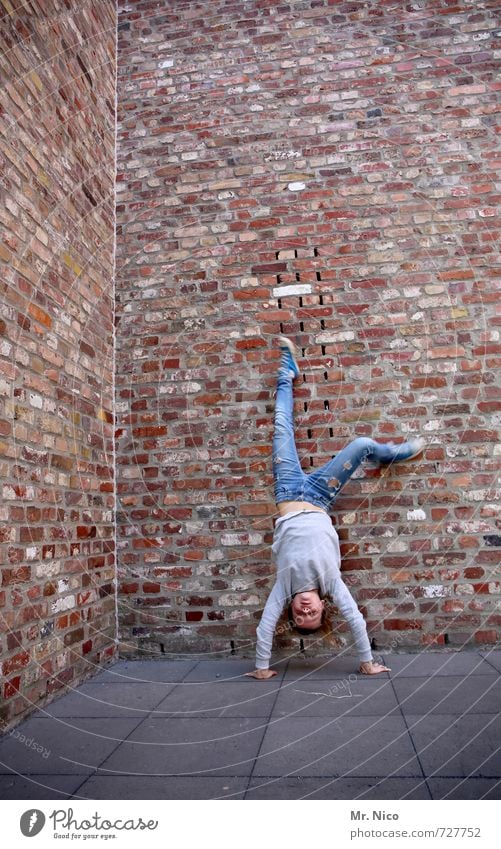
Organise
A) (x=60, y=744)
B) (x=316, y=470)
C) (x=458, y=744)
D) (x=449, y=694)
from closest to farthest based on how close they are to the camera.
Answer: (x=458, y=744), (x=60, y=744), (x=449, y=694), (x=316, y=470)

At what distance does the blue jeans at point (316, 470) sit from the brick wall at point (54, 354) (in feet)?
3.34

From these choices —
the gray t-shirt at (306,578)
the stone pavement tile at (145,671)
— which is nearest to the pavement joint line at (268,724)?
the gray t-shirt at (306,578)

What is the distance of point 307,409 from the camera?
3309 mm

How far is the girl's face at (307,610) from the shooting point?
2721mm

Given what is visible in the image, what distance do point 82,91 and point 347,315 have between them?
6.74 ft

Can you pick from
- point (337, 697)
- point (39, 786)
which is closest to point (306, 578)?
point (337, 697)

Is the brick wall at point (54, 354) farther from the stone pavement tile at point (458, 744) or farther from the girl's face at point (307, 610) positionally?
the stone pavement tile at point (458, 744)

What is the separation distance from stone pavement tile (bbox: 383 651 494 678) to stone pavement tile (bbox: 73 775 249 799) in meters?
1.24

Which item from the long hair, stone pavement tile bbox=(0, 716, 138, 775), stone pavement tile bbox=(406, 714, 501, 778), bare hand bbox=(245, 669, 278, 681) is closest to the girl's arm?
bare hand bbox=(245, 669, 278, 681)

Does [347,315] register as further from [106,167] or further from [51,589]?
[51,589]

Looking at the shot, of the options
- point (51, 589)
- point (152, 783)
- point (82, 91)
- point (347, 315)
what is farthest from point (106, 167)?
point (152, 783)

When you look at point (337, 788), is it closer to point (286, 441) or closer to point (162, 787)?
point (162, 787)

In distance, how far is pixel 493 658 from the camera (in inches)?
110

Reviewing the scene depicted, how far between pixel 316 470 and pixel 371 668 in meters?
1.04
